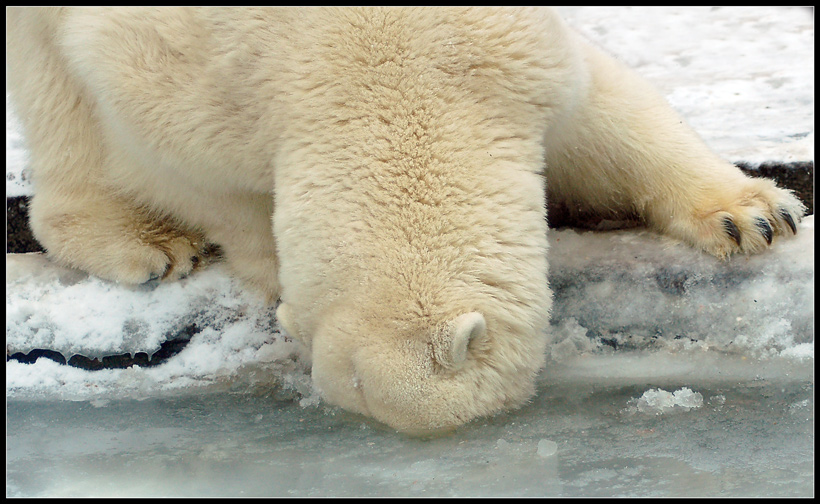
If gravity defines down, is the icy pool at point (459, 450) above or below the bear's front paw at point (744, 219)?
below

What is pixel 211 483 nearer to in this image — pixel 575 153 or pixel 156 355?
pixel 156 355

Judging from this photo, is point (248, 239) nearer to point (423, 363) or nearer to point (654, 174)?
point (423, 363)

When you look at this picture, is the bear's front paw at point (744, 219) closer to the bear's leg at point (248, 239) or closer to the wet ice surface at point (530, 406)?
the wet ice surface at point (530, 406)

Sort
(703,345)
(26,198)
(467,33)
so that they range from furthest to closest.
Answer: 1. (26,198)
2. (703,345)
3. (467,33)

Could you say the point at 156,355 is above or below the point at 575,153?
below

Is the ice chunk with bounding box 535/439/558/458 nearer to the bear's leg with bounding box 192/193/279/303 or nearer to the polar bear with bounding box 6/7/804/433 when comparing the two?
the polar bear with bounding box 6/7/804/433

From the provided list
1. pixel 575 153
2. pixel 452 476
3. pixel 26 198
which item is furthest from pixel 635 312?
pixel 26 198

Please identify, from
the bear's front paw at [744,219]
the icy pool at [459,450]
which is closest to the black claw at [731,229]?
the bear's front paw at [744,219]
